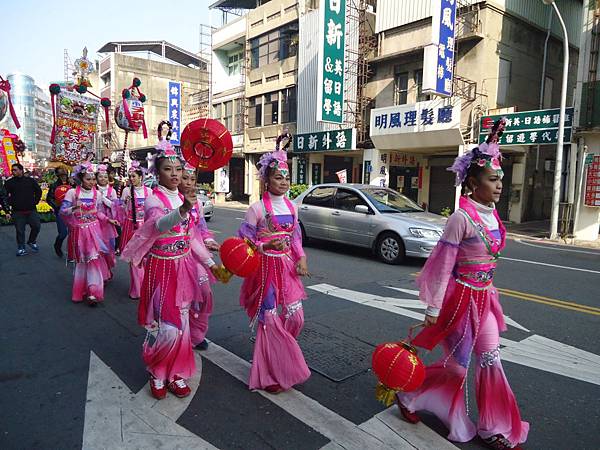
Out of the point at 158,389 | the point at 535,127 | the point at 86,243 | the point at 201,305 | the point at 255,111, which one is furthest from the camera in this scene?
the point at 255,111

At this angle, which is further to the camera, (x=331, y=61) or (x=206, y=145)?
(x=331, y=61)

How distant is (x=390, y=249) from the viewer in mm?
8664

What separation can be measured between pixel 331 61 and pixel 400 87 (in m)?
3.22

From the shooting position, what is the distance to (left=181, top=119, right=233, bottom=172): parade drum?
3.22 meters

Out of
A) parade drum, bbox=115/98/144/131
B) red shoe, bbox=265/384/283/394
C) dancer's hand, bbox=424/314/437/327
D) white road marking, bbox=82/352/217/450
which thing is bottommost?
white road marking, bbox=82/352/217/450

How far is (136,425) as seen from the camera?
2.94 meters

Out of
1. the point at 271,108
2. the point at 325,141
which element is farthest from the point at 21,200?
the point at 271,108

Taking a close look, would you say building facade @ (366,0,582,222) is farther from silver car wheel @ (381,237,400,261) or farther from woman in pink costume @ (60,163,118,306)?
woman in pink costume @ (60,163,118,306)

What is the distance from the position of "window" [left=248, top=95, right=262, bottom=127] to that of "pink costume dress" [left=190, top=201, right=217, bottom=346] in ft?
78.9

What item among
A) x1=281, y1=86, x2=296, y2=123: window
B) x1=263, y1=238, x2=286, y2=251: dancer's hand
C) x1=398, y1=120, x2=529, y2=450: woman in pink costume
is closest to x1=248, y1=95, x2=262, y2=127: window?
x1=281, y1=86, x2=296, y2=123: window

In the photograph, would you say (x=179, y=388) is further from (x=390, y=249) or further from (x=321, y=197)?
(x=321, y=197)

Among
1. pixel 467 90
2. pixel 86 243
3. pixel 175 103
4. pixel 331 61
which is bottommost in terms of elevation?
pixel 86 243

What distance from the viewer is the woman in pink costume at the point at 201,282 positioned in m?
3.63

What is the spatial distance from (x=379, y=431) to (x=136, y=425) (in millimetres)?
1611
